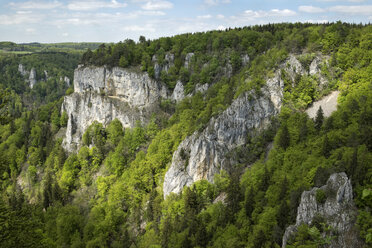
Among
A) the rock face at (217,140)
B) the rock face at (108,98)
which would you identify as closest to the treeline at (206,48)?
the rock face at (108,98)

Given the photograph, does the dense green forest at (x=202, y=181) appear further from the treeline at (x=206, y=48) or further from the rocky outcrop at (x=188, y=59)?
the rocky outcrop at (x=188, y=59)

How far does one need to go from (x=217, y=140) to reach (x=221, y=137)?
111cm

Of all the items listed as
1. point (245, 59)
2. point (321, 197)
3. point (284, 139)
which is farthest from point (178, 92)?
point (321, 197)

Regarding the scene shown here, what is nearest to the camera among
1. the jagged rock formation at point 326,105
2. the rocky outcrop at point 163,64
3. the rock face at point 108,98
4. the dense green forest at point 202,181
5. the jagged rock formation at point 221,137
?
the dense green forest at point 202,181

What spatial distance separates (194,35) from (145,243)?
69.2 m

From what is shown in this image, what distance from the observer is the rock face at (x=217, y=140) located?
6462 cm

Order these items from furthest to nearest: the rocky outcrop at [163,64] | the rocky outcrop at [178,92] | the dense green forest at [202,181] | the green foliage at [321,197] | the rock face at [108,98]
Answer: the rocky outcrop at [163,64], the rock face at [108,98], the rocky outcrop at [178,92], the dense green forest at [202,181], the green foliage at [321,197]

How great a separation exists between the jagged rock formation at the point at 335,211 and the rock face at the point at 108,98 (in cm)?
6155

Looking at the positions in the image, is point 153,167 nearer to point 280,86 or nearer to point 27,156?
point 280,86

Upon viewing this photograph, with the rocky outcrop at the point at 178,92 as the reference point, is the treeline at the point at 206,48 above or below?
above

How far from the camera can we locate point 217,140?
6656 centimetres

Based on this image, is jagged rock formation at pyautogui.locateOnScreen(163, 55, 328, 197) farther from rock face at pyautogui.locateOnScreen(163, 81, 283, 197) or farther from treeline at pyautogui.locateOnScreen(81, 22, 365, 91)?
treeline at pyautogui.locateOnScreen(81, 22, 365, 91)

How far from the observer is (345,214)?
109ft

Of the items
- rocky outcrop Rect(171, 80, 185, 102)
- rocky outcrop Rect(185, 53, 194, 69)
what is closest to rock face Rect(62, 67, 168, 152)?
rocky outcrop Rect(171, 80, 185, 102)
